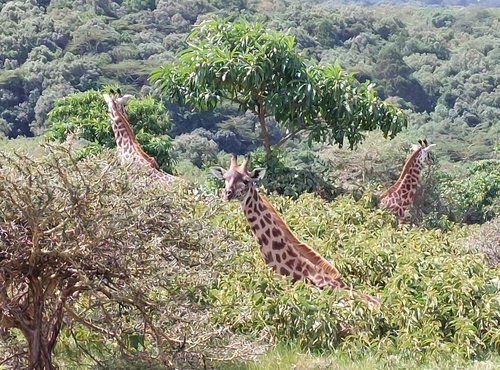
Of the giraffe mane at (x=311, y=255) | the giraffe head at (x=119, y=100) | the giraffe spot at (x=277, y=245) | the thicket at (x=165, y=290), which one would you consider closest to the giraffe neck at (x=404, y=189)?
the giraffe head at (x=119, y=100)

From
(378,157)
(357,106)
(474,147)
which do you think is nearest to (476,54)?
(474,147)

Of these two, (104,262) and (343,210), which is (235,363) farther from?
(343,210)

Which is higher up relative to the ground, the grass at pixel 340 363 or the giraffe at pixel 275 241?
the grass at pixel 340 363

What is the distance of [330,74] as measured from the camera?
11.7m

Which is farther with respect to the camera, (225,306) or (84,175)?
(225,306)

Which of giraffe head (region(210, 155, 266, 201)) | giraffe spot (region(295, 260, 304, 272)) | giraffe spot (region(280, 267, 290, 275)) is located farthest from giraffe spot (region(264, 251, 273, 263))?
giraffe head (region(210, 155, 266, 201))

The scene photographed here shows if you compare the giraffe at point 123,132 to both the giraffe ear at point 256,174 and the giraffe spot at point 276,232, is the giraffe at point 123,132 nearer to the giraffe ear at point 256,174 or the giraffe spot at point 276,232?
the giraffe ear at point 256,174

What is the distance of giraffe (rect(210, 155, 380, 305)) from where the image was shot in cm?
674

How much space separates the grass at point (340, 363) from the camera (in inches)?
198

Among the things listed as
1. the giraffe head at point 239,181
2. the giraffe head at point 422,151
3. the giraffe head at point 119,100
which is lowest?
the giraffe head at point 422,151

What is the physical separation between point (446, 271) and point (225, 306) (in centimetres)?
175

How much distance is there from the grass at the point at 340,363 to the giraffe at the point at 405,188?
621 cm

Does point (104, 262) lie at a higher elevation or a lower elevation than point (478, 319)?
higher

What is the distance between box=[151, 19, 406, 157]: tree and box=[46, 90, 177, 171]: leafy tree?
3.61 ft
